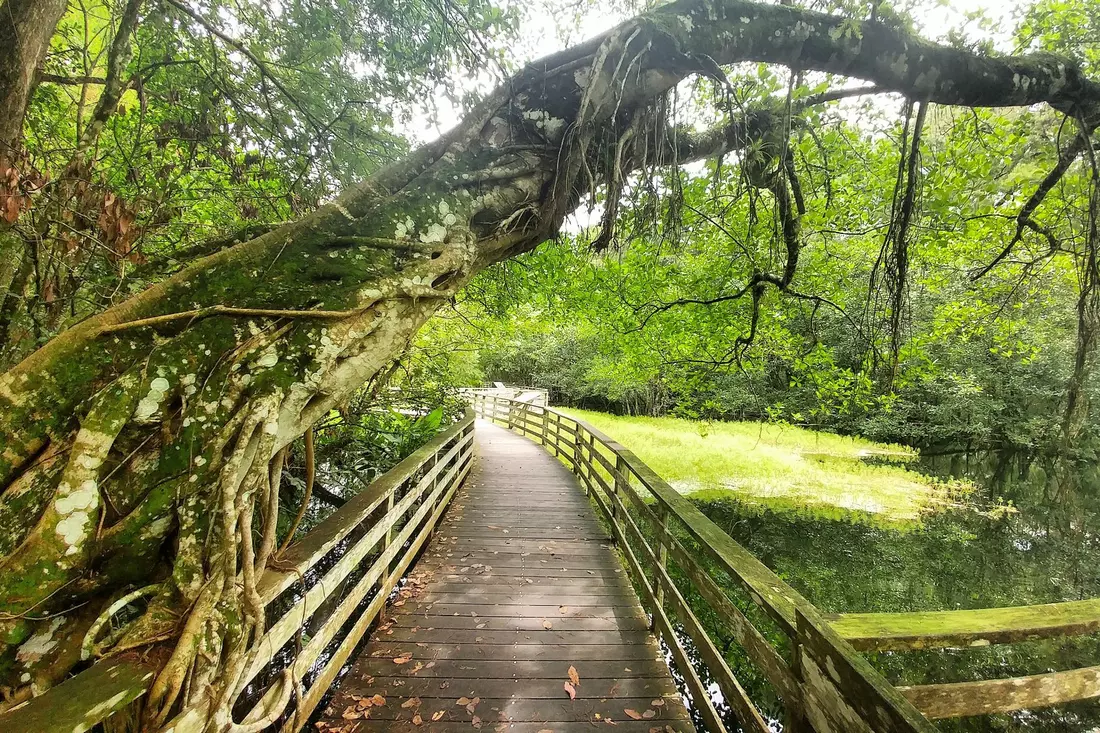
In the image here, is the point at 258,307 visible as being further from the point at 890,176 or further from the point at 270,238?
the point at 890,176

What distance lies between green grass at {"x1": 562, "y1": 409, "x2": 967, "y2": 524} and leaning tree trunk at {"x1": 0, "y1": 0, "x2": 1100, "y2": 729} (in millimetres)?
6040

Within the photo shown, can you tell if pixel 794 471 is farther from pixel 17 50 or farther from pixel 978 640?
pixel 17 50

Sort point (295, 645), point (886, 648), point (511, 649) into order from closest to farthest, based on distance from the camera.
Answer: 1. point (886, 648)
2. point (295, 645)
3. point (511, 649)

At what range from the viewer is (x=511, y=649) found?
2.93 metres

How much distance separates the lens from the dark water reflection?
4.49m

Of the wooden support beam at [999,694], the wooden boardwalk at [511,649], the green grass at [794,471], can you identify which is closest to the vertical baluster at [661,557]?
the wooden boardwalk at [511,649]

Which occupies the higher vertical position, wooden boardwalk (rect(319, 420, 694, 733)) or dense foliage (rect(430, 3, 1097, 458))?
dense foliage (rect(430, 3, 1097, 458))

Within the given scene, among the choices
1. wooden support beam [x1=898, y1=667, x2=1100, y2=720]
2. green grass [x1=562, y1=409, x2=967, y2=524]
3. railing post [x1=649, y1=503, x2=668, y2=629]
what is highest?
wooden support beam [x1=898, y1=667, x2=1100, y2=720]

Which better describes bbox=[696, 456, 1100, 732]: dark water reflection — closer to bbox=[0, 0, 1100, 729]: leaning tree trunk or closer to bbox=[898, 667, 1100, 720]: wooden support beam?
bbox=[898, 667, 1100, 720]: wooden support beam

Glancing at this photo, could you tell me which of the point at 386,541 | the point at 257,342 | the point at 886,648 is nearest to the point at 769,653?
the point at 886,648

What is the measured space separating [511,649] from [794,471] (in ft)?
37.5

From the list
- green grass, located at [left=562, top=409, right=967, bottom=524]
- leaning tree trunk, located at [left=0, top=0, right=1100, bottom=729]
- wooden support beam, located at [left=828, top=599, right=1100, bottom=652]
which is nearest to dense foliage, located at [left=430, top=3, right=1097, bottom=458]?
leaning tree trunk, located at [left=0, top=0, right=1100, bottom=729]

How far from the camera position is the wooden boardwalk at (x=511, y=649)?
2.34m

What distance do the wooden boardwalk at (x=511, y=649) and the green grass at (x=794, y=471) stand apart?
4.55 metres
